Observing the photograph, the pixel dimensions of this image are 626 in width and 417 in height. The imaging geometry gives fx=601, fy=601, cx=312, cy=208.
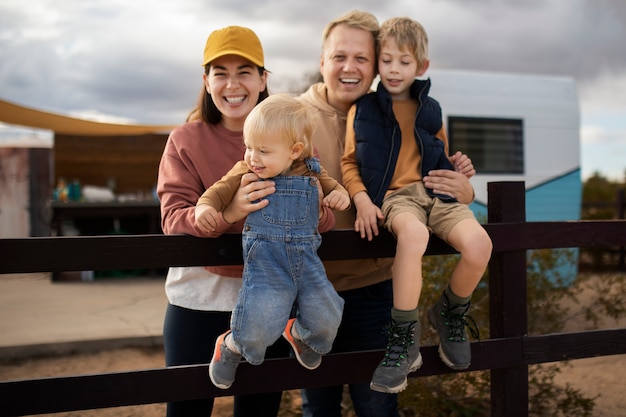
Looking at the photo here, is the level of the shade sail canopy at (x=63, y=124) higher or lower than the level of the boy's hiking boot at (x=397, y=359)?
higher

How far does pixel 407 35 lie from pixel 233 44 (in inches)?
27.6

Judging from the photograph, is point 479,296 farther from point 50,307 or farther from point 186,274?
point 50,307

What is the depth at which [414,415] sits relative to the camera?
4.15 metres

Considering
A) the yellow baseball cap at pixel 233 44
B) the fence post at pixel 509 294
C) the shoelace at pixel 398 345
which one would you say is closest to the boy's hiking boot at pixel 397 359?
the shoelace at pixel 398 345

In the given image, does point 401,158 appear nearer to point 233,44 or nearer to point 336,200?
point 336,200

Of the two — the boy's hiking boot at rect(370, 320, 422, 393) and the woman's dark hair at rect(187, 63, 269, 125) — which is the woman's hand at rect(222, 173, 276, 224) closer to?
the woman's dark hair at rect(187, 63, 269, 125)

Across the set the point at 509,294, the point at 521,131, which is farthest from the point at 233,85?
the point at 521,131

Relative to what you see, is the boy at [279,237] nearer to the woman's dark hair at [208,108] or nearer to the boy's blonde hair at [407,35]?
the woman's dark hair at [208,108]

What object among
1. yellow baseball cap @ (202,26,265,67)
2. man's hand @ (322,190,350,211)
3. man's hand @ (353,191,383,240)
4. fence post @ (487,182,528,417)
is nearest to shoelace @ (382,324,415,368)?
man's hand @ (353,191,383,240)

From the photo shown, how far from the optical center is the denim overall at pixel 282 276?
5.94ft

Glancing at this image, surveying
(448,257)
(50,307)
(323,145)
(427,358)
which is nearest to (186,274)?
(323,145)

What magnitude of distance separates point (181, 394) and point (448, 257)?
8.53 feet

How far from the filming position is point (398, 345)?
6.68ft

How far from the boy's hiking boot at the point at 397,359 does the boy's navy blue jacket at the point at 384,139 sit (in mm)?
492
